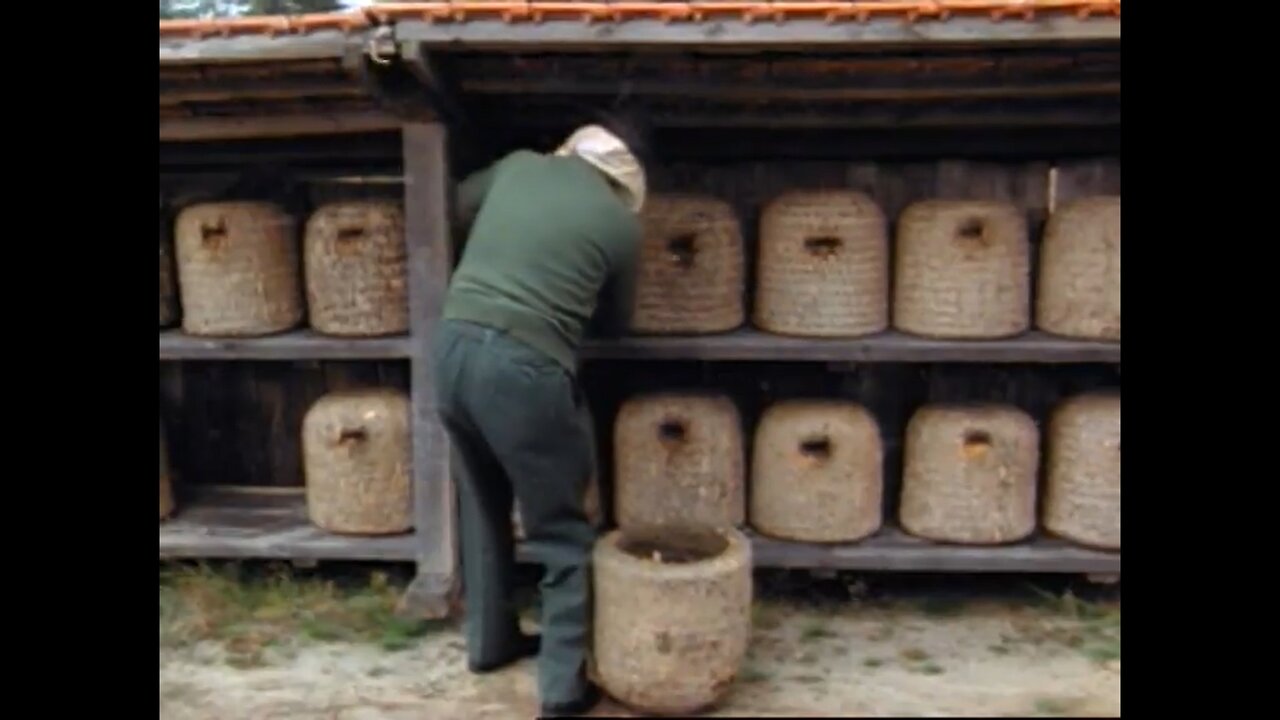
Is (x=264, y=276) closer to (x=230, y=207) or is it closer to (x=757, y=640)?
(x=230, y=207)

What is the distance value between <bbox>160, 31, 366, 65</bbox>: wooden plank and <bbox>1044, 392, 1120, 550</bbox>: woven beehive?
9.29 feet

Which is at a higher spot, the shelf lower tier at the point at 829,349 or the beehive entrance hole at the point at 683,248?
the beehive entrance hole at the point at 683,248

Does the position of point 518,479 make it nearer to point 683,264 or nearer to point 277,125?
point 683,264

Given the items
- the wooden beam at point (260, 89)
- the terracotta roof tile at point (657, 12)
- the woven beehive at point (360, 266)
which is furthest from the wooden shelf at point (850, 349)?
the wooden beam at point (260, 89)

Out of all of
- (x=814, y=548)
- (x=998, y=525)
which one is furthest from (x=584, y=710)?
(x=998, y=525)

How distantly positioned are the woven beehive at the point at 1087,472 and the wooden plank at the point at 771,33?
1.35m

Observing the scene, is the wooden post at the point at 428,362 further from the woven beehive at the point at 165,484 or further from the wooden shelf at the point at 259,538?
the woven beehive at the point at 165,484

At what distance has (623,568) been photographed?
3297mm

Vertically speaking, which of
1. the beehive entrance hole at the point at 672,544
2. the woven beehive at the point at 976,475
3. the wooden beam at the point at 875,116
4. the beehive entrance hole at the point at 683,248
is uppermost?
the wooden beam at the point at 875,116

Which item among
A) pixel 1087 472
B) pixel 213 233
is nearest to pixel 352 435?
pixel 213 233

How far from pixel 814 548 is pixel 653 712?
39.4 inches

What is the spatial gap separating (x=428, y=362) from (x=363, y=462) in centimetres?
48

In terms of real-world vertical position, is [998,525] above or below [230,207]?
below

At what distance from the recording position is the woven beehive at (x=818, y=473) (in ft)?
13.2
